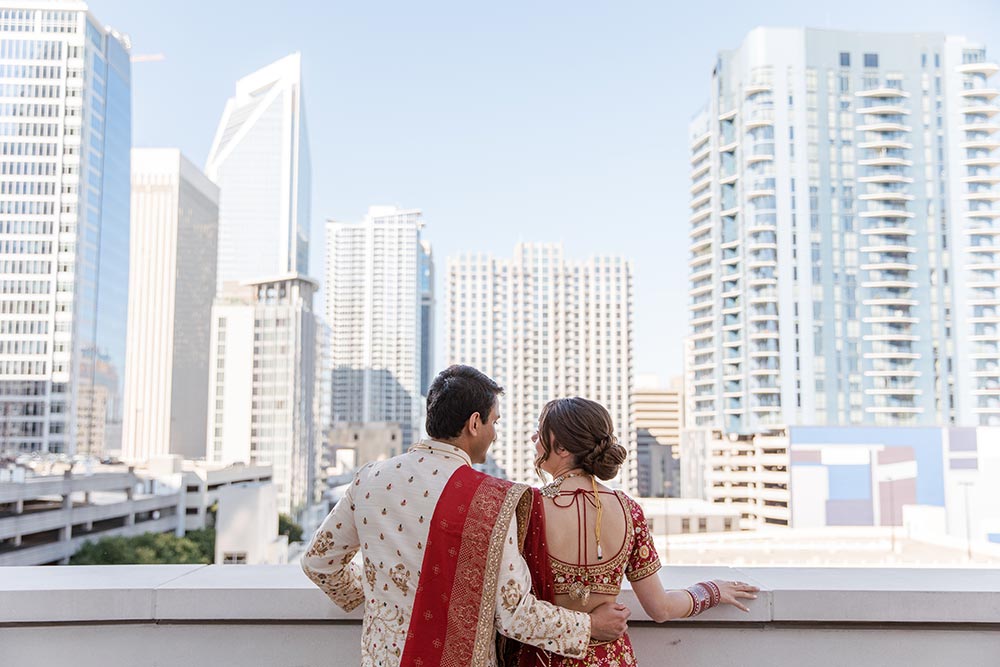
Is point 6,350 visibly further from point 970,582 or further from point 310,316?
point 970,582

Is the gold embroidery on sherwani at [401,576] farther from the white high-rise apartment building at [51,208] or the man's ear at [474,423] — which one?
the white high-rise apartment building at [51,208]

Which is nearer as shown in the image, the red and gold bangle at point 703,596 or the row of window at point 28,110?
the red and gold bangle at point 703,596

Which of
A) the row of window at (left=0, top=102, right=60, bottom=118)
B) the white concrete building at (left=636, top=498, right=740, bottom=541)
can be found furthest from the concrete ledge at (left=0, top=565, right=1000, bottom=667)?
the row of window at (left=0, top=102, right=60, bottom=118)

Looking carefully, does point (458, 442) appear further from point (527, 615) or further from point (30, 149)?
point (30, 149)

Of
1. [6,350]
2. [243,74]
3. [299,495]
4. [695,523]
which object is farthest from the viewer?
[243,74]

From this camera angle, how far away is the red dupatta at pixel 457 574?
110cm

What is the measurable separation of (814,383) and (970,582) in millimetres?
40303

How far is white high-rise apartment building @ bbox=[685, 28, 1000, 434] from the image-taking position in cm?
3941

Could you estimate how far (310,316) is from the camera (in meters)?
57.2

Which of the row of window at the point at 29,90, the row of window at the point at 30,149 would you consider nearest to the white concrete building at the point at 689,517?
the row of window at the point at 30,149

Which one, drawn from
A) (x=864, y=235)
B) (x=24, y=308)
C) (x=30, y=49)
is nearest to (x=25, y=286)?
(x=24, y=308)

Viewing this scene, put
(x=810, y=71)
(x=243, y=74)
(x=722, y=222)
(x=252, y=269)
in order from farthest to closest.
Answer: (x=243, y=74), (x=252, y=269), (x=722, y=222), (x=810, y=71)

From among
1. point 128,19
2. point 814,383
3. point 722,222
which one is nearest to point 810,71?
point 722,222

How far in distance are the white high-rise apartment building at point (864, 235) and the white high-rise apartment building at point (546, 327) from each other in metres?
24.9
